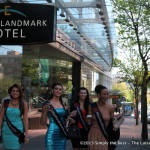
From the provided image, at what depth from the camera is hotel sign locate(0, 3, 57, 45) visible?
23.8ft

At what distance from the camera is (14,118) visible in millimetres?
5594

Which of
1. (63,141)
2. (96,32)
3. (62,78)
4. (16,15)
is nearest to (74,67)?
(62,78)

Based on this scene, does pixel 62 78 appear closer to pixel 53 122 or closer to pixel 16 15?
pixel 16 15

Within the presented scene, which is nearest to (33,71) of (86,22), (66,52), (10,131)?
Answer: (66,52)

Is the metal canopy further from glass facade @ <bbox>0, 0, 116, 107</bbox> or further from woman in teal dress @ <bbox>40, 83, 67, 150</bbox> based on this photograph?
woman in teal dress @ <bbox>40, 83, 67, 150</bbox>

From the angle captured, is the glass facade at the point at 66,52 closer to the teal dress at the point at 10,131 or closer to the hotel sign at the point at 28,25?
the hotel sign at the point at 28,25

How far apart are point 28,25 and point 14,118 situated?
2431 mm

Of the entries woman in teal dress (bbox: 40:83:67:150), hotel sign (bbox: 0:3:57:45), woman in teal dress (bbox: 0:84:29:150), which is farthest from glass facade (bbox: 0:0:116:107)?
woman in teal dress (bbox: 40:83:67:150)

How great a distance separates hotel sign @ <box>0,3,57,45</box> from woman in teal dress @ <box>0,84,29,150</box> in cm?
172

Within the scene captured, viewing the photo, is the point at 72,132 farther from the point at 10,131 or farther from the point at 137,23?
the point at 137,23

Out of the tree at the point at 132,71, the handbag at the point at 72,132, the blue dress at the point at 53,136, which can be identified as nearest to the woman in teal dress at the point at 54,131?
the blue dress at the point at 53,136

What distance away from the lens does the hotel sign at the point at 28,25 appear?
286 inches

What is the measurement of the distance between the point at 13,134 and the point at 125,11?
35.0ft

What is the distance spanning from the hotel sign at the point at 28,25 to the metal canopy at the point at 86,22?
4.70 m
